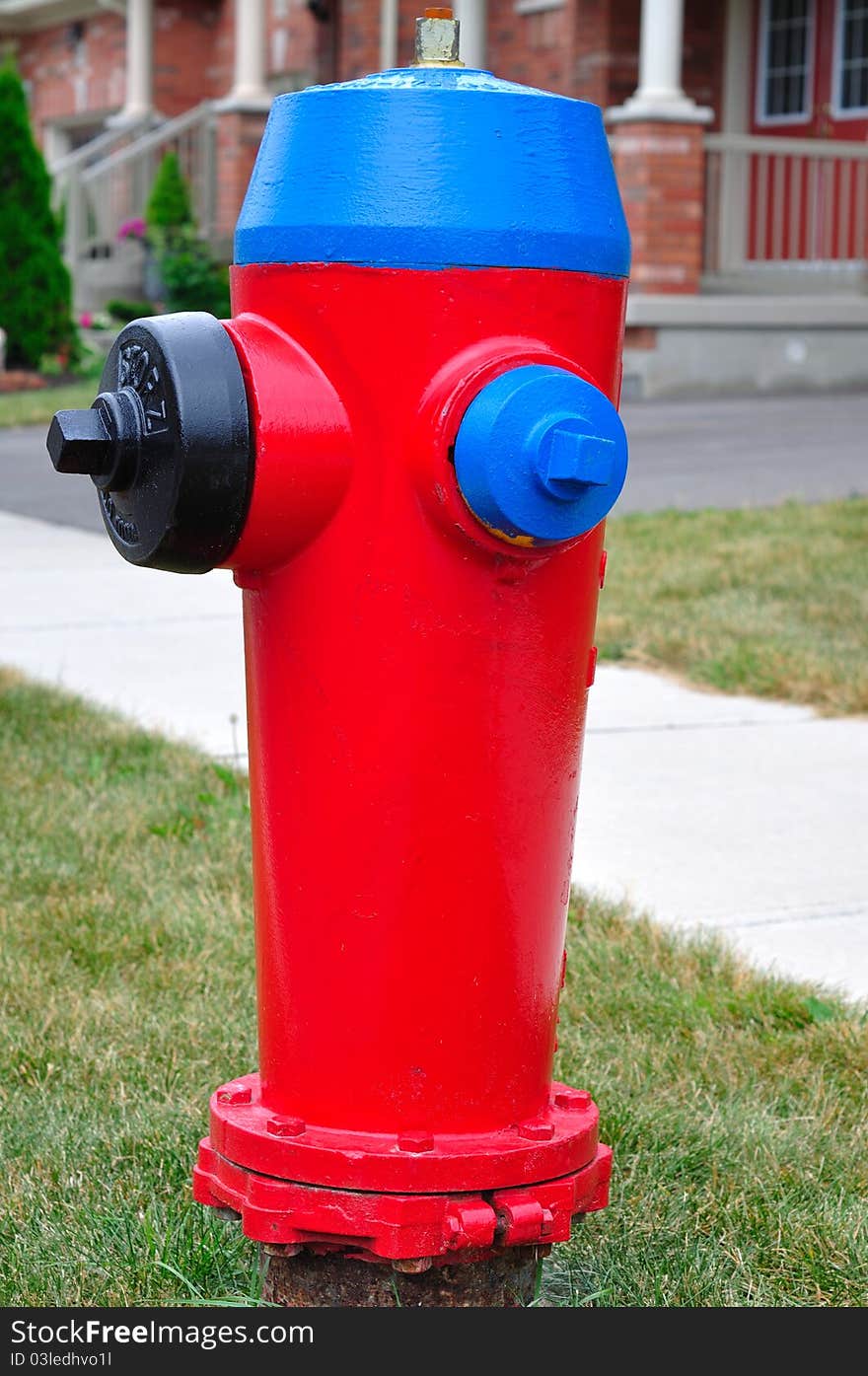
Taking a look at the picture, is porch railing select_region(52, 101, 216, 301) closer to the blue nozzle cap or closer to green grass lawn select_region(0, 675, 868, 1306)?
green grass lawn select_region(0, 675, 868, 1306)

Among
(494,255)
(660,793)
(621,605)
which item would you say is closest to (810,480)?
(621,605)

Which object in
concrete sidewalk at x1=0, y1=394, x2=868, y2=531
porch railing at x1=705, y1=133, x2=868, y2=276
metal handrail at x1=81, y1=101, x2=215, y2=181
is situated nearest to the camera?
concrete sidewalk at x1=0, y1=394, x2=868, y2=531

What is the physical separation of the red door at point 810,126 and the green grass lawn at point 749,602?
9.23m

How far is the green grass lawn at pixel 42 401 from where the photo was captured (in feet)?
45.1

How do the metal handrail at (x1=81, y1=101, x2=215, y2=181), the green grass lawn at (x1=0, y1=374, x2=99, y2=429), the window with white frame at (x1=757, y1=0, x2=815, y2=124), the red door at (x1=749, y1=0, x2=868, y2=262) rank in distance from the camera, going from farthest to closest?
1. the metal handrail at (x1=81, y1=101, x2=215, y2=181)
2. the window with white frame at (x1=757, y1=0, x2=815, y2=124)
3. the red door at (x1=749, y1=0, x2=868, y2=262)
4. the green grass lawn at (x1=0, y1=374, x2=99, y2=429)

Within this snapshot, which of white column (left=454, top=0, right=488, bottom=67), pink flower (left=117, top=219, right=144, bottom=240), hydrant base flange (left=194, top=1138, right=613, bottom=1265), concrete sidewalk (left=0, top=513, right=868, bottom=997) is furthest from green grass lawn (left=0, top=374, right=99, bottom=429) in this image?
hydrant base flange (left=194, top=1138, right=613, bottom=1265)

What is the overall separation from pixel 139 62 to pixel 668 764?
1902 cm

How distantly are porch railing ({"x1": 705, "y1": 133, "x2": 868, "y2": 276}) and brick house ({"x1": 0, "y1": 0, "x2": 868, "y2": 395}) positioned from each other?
0.03 meters

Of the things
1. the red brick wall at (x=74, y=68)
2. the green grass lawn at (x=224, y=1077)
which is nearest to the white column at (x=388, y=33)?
the red brick wall at (x=74, y=68)

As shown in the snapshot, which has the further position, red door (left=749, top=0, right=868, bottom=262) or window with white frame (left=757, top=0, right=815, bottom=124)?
window with white frame (left=757, top=0, right=815, bottom=124)

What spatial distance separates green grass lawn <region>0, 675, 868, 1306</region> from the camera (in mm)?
2107

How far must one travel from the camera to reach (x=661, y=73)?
14.8 meters

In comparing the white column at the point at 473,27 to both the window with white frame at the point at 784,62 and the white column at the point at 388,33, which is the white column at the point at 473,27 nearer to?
the white column at the point at 388,33

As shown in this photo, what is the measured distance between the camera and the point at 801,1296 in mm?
2062
